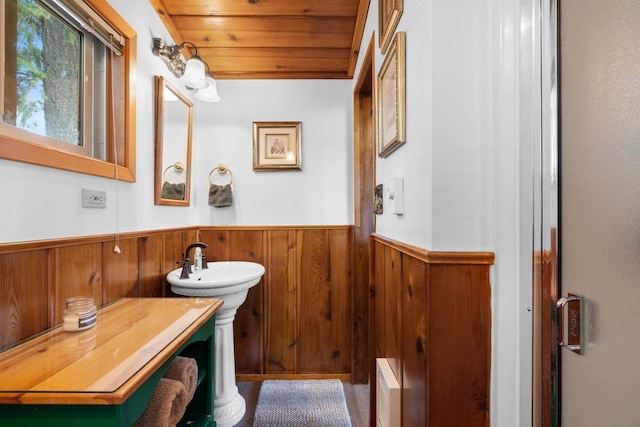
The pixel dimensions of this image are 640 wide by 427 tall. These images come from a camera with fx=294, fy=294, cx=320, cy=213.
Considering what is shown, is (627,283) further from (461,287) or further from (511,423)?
(511,423)

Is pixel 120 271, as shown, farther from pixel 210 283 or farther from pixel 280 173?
pixel 280 173

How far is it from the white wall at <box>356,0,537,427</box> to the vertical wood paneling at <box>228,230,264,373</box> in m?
1.56

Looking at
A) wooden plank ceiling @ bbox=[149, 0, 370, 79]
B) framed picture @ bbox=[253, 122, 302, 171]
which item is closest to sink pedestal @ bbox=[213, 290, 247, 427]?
framed picture @ bbox=[253, 122, 302, 171]

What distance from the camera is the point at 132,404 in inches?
26.7

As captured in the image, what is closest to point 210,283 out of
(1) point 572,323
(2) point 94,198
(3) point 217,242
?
(2) point 94,198

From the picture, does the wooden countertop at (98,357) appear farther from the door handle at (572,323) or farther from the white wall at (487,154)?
the door handle at (572,323)

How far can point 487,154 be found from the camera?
801 millimetres

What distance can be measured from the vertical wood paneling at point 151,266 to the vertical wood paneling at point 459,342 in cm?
134

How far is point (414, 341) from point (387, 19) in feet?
3.89

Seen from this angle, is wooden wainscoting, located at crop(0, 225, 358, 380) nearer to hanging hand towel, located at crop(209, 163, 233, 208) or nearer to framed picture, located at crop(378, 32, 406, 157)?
hanging hand towel, located at crop(209, 163, 233, 208)

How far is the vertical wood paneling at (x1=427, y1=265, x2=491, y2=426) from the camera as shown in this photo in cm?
79

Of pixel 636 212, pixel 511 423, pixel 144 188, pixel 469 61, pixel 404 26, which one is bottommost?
pixel 511 423

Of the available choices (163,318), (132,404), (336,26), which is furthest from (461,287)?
(336,26)

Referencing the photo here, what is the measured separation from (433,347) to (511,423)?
0.26 metres
